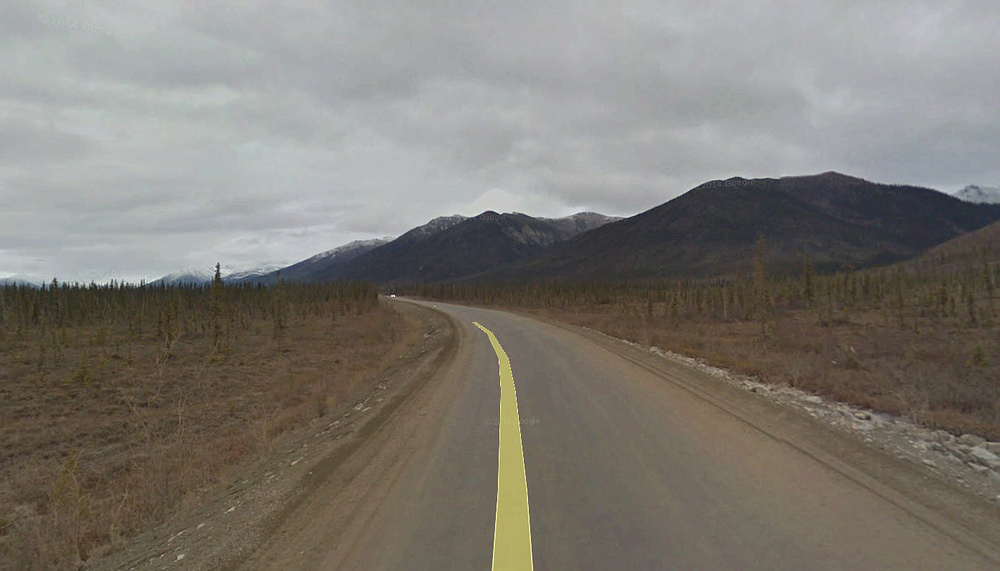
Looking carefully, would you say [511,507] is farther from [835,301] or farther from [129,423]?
[835,301]

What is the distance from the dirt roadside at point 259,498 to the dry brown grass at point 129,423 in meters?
0.37

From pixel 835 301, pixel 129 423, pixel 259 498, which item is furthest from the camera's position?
pixel 835 301

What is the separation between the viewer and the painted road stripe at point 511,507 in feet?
9.23

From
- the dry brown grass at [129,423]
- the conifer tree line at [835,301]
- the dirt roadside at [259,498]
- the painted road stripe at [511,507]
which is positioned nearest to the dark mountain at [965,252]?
the conifer tree line at [835,301]

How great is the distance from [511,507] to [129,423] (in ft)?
41.1

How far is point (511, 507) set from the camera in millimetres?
3520

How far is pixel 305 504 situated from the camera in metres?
3.90

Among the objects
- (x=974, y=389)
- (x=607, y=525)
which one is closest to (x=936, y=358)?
(x=974, y=389)

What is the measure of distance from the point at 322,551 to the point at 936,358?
1654cm

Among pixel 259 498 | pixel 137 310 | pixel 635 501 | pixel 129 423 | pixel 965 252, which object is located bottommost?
pixel 129 423

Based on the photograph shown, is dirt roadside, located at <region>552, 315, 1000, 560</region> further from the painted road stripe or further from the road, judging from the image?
the painted road stripe

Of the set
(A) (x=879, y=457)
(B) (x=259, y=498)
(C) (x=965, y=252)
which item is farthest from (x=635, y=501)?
(C) (x=965, y=252)

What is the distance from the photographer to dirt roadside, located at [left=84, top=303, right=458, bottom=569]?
132 inches

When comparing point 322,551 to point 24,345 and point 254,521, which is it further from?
point 24,345
